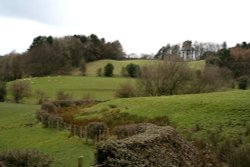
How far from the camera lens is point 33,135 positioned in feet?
129

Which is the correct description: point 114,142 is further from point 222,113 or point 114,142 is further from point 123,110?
point 123,110

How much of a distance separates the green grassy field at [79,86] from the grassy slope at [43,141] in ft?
138

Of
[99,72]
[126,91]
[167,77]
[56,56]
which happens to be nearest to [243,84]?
[167,77]

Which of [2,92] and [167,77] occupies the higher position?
[167,77]

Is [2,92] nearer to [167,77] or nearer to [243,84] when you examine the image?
[167,77]

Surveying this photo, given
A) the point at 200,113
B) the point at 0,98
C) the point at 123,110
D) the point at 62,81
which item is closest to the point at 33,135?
the point at 123,110

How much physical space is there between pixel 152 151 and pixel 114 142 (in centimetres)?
278

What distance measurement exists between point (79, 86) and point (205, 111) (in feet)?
222

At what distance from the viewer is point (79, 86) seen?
101 m

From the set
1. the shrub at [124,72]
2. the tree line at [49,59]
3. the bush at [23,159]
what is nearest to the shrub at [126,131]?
the bush at [23,159]

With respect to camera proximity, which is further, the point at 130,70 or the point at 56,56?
the point at 56,56

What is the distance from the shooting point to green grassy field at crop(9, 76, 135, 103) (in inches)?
3693

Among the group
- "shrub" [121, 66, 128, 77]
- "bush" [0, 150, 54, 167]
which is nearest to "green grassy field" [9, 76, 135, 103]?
"shrub" [121, 66, 128, 77]

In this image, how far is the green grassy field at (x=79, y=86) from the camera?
3693 inches
